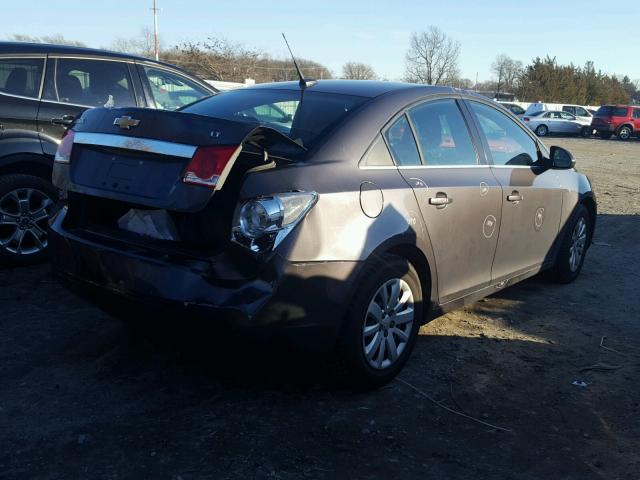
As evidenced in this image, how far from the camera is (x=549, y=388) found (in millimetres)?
3643

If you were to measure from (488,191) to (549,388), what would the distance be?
131 cm

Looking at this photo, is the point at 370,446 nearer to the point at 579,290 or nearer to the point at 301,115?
the point at 301,115

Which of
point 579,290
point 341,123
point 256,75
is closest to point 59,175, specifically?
point 341,123

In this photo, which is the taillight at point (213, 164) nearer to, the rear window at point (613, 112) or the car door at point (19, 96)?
the car door at point (19, 96)

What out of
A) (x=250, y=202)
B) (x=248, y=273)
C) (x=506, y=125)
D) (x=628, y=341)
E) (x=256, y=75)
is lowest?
(x=628, y=341)

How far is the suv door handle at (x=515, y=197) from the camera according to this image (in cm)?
445

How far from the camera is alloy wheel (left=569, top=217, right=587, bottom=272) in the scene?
5.73m

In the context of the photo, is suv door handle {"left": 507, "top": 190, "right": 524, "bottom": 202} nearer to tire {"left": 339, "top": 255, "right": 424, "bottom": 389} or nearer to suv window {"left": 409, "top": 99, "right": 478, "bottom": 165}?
suv window {"left": 409, "top": 99, "right": 478, "bottom": 165}

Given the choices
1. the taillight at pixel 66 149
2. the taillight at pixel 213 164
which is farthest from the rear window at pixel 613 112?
the taillight at pixel 213 164

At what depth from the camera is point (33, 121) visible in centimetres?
534

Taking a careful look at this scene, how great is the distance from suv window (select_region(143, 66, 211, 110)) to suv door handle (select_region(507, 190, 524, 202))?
133 inches

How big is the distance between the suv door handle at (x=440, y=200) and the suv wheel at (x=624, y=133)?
114 ft

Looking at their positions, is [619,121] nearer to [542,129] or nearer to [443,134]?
[542,129]

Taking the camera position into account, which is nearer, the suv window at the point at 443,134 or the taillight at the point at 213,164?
the taillight at the point at 213,164
